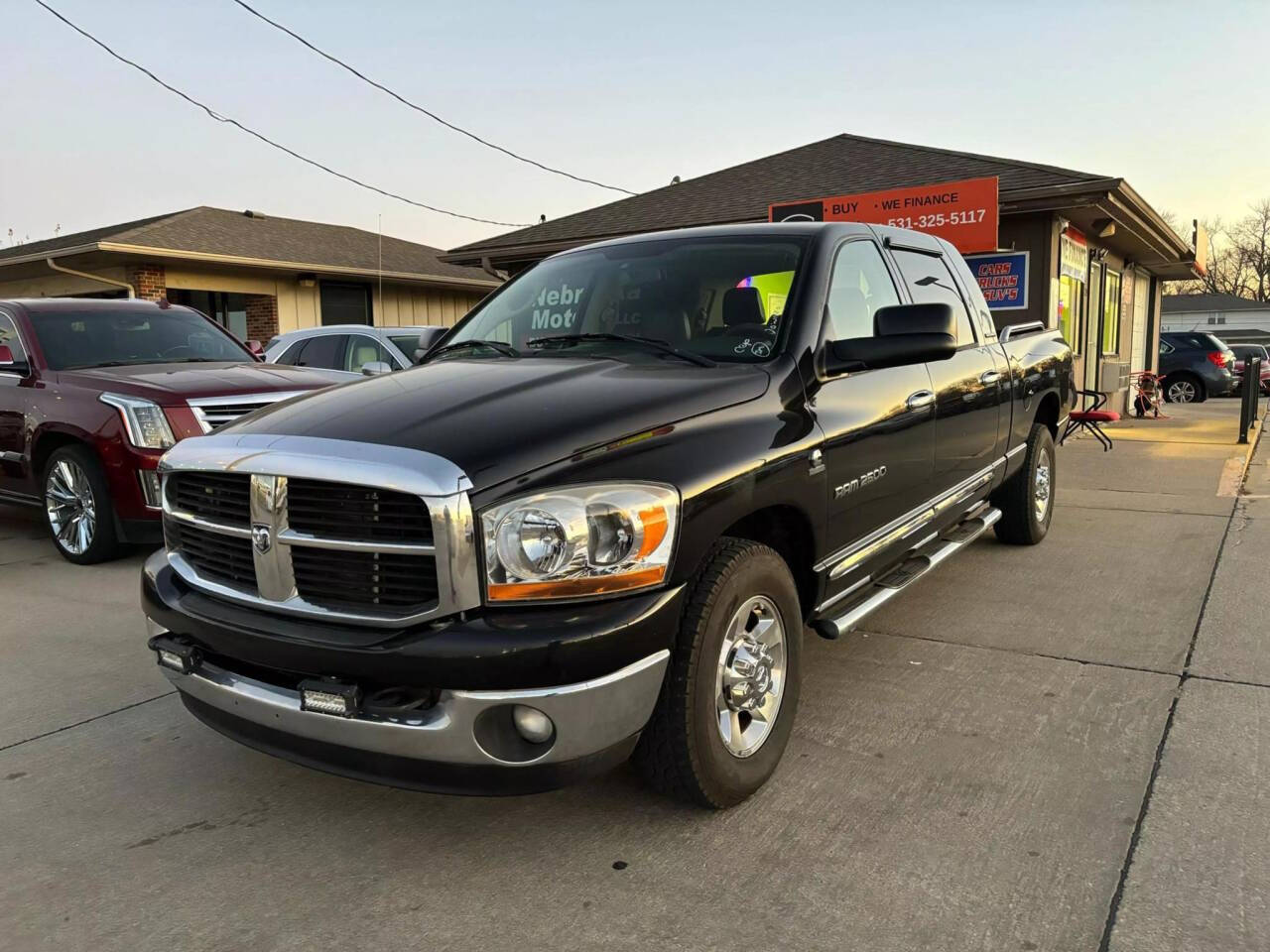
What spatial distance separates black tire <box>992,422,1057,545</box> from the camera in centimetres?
602

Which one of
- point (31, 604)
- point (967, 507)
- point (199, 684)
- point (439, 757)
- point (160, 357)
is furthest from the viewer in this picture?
point (160, 357)

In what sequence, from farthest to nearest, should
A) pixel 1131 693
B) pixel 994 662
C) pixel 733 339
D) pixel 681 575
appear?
pixel 994 662
pixel 1131 693
pixel 733 339
pixel 681 575

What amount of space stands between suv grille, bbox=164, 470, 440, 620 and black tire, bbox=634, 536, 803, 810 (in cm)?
68

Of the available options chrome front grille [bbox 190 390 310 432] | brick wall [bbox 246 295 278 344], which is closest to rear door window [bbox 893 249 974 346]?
chrome front grille [bbox 190 390 310 432]

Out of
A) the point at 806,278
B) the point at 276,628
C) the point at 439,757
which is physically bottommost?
the point at 439,757

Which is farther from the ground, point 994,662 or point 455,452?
point 455,452

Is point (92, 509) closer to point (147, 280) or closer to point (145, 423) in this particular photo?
point (145, 423)

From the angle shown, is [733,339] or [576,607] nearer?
[576,607]

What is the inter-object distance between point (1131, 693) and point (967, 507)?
1366 mm

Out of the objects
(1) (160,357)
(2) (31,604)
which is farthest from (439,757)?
(1) (160,357)

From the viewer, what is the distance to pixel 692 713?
2623 millimetres

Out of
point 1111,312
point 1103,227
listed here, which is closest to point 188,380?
point 1103,227

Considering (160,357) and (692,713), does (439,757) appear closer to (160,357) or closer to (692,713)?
(692,713)

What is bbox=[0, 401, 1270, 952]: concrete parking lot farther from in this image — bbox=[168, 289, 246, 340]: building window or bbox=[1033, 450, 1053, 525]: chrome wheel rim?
bbox=[168, 289, 246, 340]: building window
